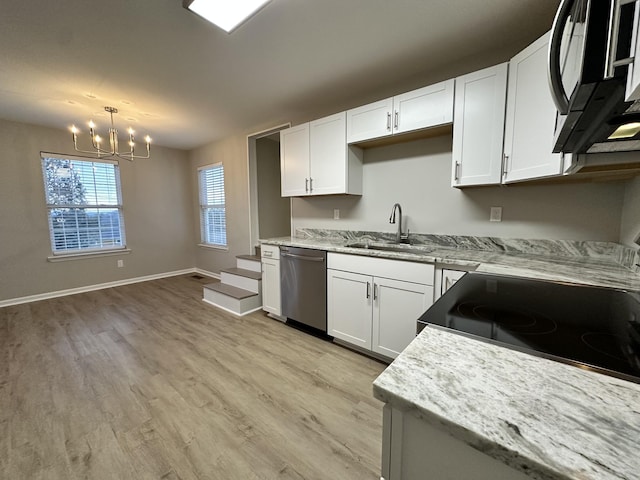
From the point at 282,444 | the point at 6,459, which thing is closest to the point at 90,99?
the point at 6,459

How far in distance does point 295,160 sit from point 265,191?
62.1 inches

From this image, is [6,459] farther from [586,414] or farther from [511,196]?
[511,196]

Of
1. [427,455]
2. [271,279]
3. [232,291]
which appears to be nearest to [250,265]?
[232,291]

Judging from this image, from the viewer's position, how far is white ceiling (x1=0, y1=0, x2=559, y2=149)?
64.6 inches

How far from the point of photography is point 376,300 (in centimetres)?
219

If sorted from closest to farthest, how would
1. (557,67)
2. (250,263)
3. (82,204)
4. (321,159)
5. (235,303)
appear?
1. (557,67)
2. (321,159)
3. (235,303)
4. (250,263)
5. (82,204)

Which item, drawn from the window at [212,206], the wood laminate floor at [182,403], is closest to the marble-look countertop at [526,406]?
the wood laminate floor at [182,403]

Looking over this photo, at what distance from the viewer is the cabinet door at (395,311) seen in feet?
6.44

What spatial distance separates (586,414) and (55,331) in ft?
13.7

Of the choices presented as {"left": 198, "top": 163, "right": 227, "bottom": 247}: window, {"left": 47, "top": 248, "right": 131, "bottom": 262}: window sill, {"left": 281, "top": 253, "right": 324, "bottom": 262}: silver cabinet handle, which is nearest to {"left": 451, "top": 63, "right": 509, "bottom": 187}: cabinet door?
{"left": 281, "top": 253, "right": 324, "bottom": 262}: silver cabinet handle

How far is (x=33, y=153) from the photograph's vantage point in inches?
146

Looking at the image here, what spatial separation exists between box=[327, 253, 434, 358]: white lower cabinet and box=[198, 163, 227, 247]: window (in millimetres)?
A: 3090

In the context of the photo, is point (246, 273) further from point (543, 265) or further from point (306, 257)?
point (543, 265)

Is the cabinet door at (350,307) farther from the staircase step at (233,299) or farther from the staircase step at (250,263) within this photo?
the staircase step at (250,263)
